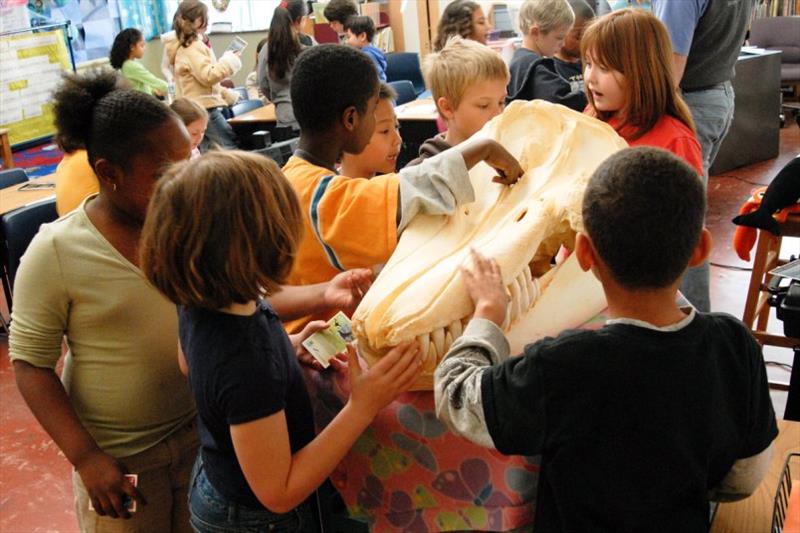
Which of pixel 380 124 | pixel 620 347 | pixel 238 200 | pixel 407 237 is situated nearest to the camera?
pixel 620 347

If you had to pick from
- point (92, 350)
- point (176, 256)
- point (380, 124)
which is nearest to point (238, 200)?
point (176, 256)

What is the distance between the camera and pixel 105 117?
158 centimetres

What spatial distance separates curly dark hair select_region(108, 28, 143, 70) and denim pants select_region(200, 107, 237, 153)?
1303 millimetres

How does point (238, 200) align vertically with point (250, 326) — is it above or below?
above

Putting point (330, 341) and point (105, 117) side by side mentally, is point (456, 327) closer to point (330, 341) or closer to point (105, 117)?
point (330, 341)

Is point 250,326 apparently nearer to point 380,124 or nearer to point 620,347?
point 620,347

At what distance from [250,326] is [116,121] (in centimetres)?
55

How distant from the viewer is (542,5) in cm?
368

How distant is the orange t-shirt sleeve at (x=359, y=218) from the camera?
5.36 feet

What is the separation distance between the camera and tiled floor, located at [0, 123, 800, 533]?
3.04m

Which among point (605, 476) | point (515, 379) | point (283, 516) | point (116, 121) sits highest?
point (116, 121)

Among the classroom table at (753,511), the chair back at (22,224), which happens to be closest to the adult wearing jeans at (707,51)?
the classroom table at (753,511)

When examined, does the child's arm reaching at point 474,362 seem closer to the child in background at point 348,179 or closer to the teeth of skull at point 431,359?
the teeth of skull at point 431,359

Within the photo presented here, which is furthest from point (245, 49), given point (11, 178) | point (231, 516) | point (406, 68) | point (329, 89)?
point (231, 516)
